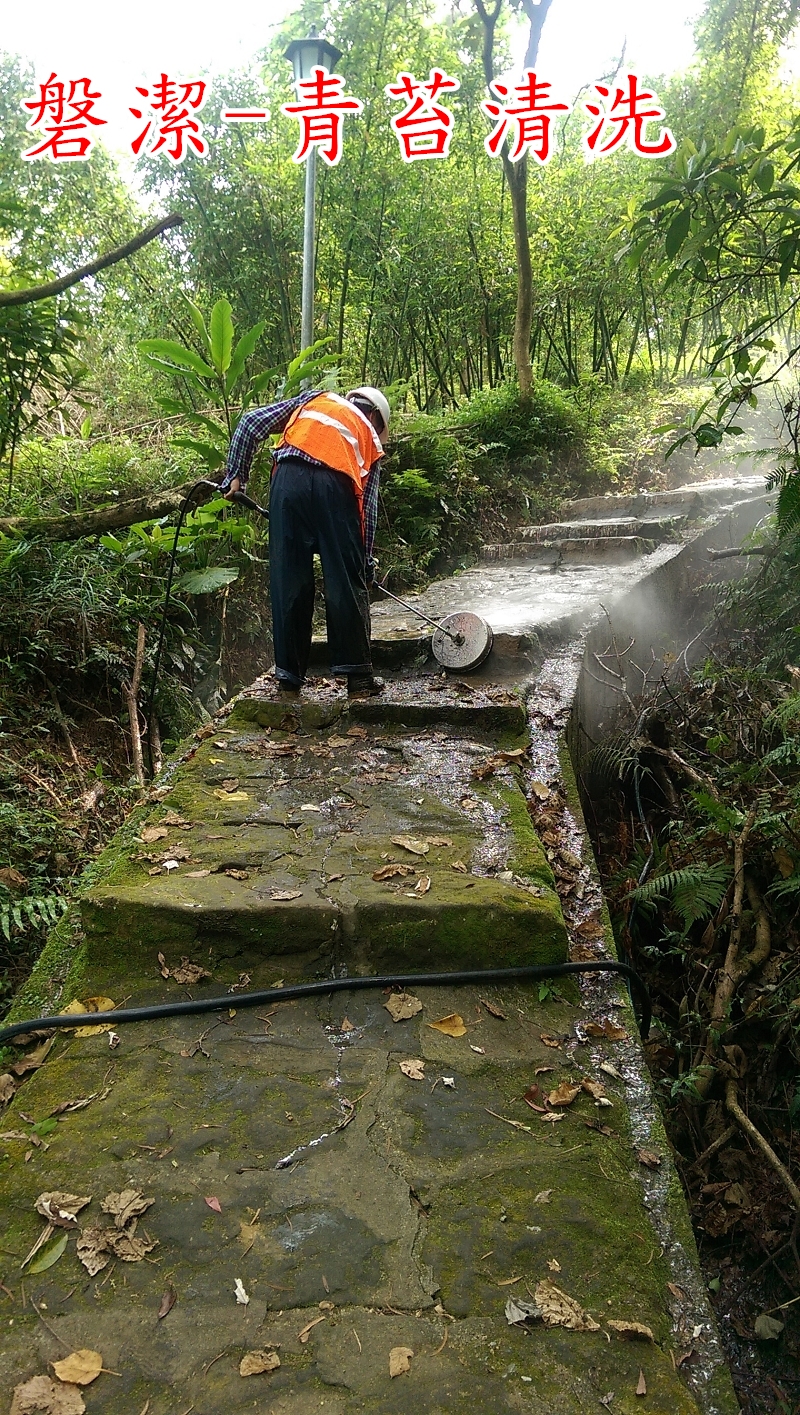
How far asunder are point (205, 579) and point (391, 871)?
297cm

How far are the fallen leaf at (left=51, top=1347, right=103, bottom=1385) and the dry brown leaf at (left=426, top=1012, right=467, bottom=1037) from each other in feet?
3.59

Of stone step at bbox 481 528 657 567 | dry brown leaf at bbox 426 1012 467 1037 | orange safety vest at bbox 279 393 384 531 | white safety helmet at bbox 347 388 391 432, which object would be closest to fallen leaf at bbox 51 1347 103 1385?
dry brown leaf at bbox 426 1012 467 1037

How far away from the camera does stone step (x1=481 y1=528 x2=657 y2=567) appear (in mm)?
7746

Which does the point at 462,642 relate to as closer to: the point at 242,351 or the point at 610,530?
the point at 242,351

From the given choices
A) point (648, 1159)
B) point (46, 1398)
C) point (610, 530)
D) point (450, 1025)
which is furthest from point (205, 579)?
point (610, 530)

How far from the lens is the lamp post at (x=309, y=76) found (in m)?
6.06

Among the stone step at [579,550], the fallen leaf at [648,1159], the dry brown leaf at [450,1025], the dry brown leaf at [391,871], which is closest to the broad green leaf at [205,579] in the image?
the dry brown leaf at [391,871]

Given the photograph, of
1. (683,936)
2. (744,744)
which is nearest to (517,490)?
(744,744)

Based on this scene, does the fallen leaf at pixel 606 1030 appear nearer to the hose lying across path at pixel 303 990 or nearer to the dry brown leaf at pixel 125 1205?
the hose lying across path at pixel 303 990

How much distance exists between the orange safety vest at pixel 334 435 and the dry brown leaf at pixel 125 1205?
308 centimetres

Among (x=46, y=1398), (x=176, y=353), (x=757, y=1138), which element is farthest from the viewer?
(x=176, y=353)

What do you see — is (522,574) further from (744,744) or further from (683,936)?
(683,936)

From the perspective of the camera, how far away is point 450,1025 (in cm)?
230

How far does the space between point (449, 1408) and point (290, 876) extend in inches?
62.1
